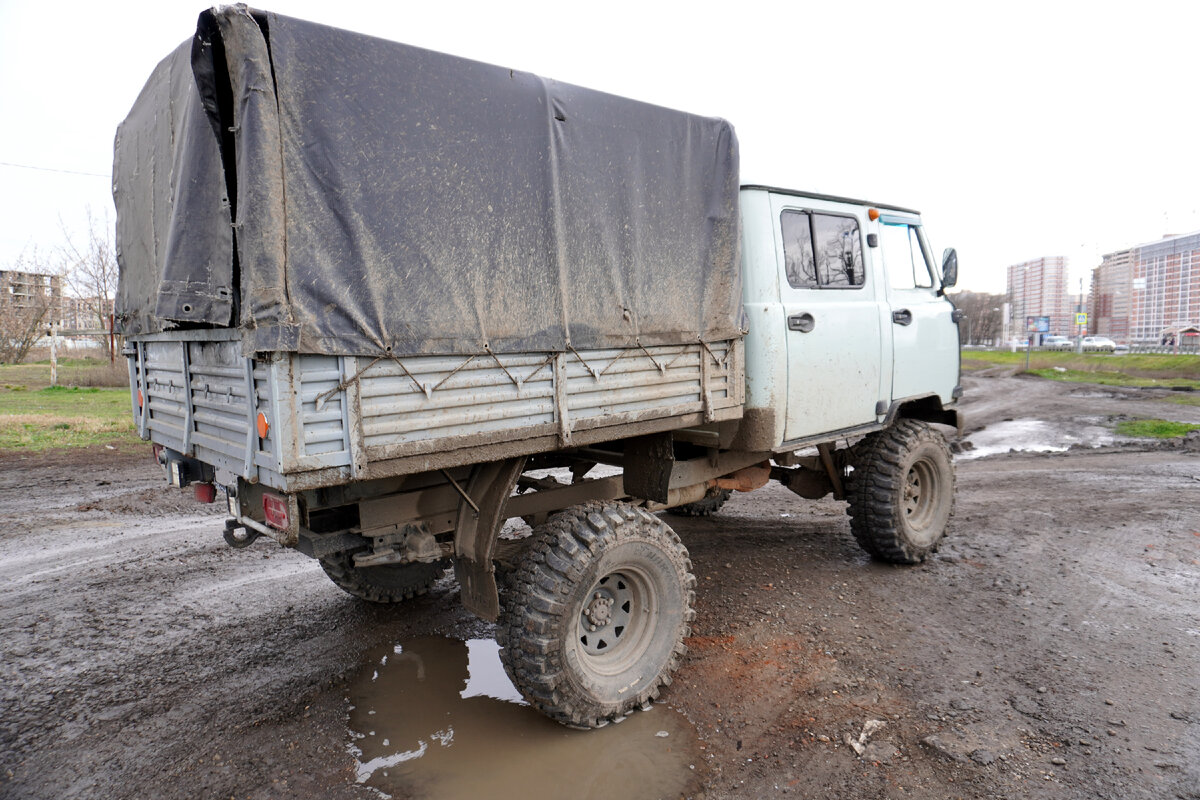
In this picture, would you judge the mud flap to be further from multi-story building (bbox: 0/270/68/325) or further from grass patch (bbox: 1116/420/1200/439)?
multi-story building (bbox: 0/270/68/325)

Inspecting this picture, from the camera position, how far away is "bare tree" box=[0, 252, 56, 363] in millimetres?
22438

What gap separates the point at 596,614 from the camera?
3594 millimetres

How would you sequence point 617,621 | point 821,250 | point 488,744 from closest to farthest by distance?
point 488,744 < point 617,621 < point 821,250

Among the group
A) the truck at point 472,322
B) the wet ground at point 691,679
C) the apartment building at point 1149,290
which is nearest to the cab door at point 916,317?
the truck at point 472,322

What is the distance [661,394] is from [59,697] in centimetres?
358

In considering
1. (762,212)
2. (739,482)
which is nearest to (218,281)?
(762,212)

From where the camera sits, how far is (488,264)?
3125mm

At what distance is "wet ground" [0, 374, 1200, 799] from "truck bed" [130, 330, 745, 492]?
1.37 meters

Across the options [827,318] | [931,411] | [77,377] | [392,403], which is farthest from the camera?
[77,377]

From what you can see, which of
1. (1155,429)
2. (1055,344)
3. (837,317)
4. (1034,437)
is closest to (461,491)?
(837,317)

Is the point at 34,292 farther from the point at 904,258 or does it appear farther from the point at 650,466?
the point at 904,258

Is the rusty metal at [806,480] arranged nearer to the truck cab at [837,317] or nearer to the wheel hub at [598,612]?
the truck cab at [837,317]

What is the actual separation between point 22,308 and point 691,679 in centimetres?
2815

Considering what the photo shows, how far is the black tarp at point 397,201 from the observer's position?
2.56 m
